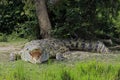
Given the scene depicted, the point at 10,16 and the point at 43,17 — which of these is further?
the point at 10,16

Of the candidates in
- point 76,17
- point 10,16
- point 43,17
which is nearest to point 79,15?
point 76,17

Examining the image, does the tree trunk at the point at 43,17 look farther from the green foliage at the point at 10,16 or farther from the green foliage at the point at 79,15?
the green foliage at the point at 10,16

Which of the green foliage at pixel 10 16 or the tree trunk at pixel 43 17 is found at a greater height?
the tree trunk at pixel 43 17

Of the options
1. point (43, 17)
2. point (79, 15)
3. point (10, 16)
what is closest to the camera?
point (43, 17)

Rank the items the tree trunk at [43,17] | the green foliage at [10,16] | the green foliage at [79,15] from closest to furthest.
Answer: the tree trunk at [43,17], the green foliage at [79,15], the green foliage at [10,16]

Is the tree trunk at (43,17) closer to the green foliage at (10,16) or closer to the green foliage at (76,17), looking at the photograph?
the green foliage at (76,17)

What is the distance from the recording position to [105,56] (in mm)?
7668

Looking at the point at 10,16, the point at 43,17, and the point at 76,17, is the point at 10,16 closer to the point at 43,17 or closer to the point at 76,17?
the point at 43,17

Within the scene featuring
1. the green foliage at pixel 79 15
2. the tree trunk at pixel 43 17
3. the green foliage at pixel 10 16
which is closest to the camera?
the tree trunk at pixel 43 17

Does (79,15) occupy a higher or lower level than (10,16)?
higher

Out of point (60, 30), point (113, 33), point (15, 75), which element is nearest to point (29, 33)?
point (60, 30)

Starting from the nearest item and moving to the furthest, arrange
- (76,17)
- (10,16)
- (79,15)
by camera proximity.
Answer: (76,17) → (79,15) → (10,16)

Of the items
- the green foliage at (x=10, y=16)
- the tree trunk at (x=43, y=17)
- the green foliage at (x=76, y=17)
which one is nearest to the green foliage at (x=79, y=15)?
the green foliage at (x=76, y=17)

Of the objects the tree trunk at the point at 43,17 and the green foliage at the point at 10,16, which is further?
the green foliage at the point at 10,16
